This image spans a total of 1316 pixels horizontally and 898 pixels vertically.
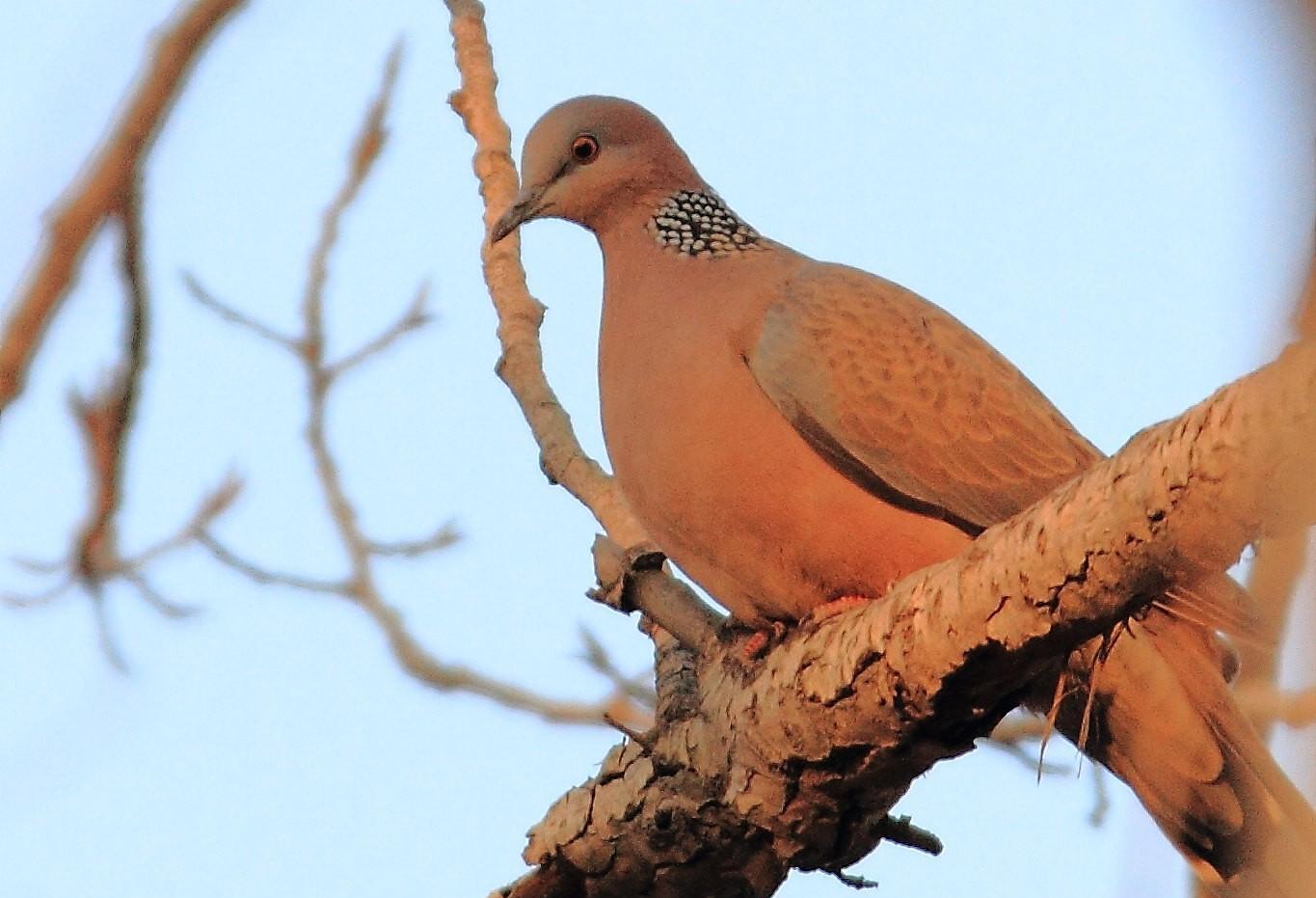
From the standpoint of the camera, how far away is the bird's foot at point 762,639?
12.0 feet

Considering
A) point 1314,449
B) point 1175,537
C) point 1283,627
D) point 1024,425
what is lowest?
point 1314,449

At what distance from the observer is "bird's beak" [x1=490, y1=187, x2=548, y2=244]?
183 inches

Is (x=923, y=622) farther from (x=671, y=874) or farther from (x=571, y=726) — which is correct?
(x=571, y=726)

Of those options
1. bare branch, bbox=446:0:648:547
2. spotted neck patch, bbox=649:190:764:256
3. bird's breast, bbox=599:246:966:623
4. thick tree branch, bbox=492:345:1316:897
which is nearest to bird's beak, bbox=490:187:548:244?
bare branch, bbox=446:0:648:547

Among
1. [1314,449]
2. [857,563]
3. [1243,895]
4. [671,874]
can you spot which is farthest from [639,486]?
[1314,449]

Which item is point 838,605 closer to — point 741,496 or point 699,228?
point 741,496

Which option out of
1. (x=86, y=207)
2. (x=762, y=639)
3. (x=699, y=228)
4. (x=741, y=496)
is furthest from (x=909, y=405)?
(x=86, y=207)

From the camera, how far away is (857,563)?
374 centimetres

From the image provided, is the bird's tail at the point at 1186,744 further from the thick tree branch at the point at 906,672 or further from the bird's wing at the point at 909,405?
the thick tree branch at the point at 906,672

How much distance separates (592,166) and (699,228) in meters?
0.40

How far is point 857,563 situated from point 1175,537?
151cm

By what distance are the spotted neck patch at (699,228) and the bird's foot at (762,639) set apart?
1169mm

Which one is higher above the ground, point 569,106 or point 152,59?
point 569,106

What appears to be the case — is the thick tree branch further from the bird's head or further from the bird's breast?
the bird's head
